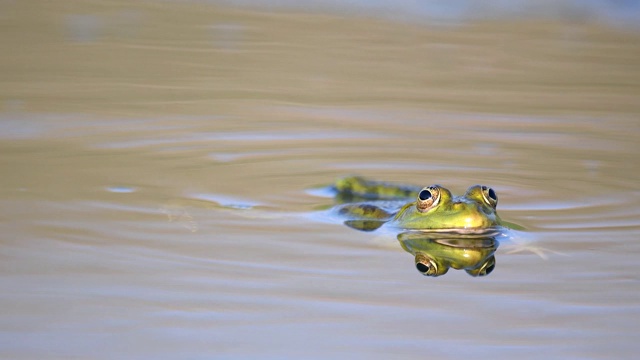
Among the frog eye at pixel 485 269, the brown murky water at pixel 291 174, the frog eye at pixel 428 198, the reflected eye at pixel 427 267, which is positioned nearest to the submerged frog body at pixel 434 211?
the frog eye at pixel 428 198

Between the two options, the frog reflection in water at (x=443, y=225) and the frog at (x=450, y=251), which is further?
the frog reflection in water at (x=443, y=225)

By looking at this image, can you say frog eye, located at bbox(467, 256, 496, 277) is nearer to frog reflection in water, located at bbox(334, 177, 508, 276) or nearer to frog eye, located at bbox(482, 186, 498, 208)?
frog reflection in water, located at bbox(334, 177, 508, 276)

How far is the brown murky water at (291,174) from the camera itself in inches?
181

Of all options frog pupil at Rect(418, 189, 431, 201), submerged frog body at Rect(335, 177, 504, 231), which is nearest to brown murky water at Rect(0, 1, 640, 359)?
submerged frog body at Rect(335, 177, 504, 231)

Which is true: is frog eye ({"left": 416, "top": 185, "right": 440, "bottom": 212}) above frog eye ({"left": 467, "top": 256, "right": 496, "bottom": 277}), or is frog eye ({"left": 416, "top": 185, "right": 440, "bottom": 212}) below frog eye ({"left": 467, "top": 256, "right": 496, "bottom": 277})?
above

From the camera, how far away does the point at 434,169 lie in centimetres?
810

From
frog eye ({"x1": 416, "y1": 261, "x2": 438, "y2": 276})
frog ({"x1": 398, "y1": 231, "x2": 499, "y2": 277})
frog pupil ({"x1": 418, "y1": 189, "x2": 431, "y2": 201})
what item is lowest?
frog eye ({"x1": 416, "y1": 261, "x2": 438, "y2": 276})

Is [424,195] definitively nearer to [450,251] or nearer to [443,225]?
[443,225]

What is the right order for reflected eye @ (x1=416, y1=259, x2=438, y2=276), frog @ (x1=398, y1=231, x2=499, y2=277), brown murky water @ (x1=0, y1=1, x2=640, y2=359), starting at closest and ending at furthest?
1. brown murky water @ (x1=0, y1=1, x2=640, y2=359)
2. reflected eye @ (x1=416, y1=259, x2=438, y2=276)
3. frog @ (x1=398, y1=231, x2=499, y2=277)

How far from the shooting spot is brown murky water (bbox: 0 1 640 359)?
459 centimetres

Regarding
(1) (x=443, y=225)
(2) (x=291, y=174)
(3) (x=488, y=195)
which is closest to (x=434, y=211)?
(1) (x=443, y=225)

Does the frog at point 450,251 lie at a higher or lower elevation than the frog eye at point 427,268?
higher

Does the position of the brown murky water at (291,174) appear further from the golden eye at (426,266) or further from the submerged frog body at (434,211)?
the submerged frog body at (434,211)

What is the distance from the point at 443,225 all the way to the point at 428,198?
181mm
